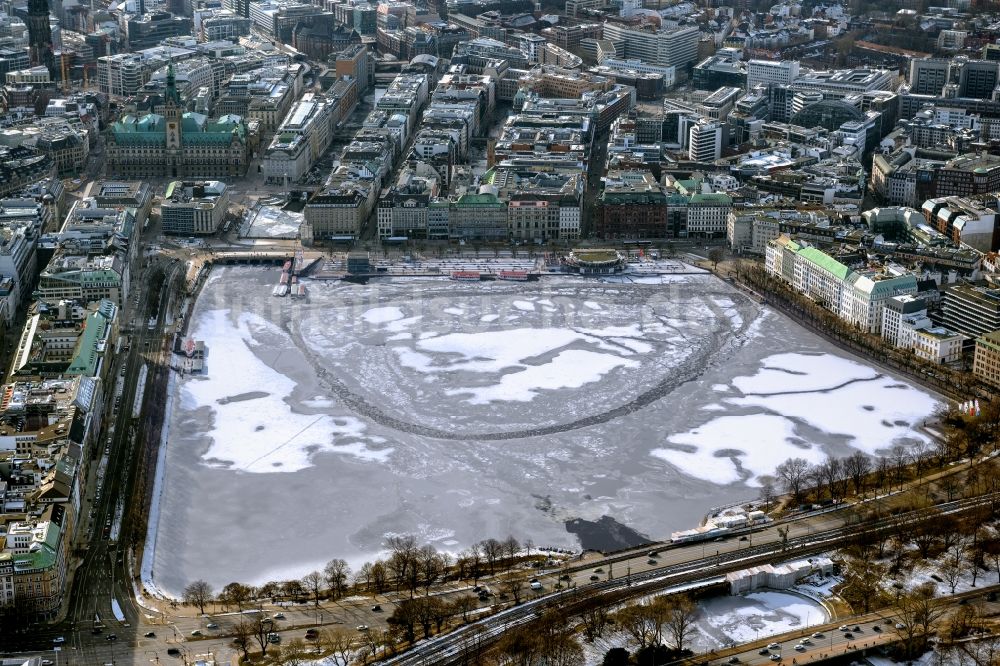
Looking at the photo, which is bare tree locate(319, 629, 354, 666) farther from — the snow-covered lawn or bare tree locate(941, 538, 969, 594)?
bare tree locate(941, 538, 969, 594)

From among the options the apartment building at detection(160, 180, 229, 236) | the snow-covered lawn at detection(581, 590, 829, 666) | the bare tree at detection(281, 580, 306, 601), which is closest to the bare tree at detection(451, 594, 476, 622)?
the snow-covered lawn at detection(581, 590, 829, 666)

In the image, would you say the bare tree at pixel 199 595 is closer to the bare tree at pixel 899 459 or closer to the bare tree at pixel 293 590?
the bare tree at pixel 293 590

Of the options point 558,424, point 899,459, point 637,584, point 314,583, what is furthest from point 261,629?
point 899,459

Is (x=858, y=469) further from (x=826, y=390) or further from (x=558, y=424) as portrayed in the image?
(x=558, y=424)

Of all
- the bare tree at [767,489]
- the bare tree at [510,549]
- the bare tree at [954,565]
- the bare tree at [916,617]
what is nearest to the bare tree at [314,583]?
the bare tree at [510,549]

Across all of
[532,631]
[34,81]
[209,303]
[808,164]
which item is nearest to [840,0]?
[808,164]

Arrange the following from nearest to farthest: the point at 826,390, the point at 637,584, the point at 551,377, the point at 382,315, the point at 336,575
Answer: the point at 637,584, the point at 336,575, the point at 826,390, the point at 551,377, the point at 382,315
